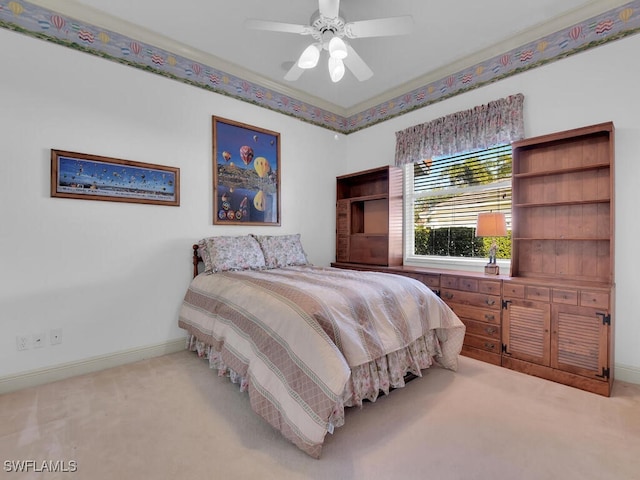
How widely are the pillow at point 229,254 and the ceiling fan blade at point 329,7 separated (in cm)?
208

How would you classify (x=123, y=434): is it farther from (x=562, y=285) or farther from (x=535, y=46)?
(x=535, y=46)

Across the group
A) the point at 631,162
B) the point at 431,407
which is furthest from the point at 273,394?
the point at 631,162

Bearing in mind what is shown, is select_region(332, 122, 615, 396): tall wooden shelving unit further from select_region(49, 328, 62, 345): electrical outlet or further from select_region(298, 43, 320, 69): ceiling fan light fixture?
select_region(49, 328, 62, 345): electrical outlet

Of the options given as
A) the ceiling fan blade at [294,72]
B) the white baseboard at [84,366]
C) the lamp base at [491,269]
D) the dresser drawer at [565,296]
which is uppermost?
the ceiling fan blade at [294,72]

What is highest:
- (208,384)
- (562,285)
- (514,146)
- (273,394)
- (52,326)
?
(514,146)

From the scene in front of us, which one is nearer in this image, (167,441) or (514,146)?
(167,441)

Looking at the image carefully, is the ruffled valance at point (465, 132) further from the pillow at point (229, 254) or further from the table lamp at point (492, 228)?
the pillow at point (229, 254)

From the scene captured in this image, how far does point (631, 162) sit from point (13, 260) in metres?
4.63

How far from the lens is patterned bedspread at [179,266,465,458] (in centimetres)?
156

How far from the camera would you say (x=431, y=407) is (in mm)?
2004

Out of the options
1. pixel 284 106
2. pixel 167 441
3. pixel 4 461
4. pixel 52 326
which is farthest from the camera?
pixel 284 106

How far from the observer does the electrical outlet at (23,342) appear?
2263 millimetres

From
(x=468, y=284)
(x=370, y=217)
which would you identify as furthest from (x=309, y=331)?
(x=370, y=217)

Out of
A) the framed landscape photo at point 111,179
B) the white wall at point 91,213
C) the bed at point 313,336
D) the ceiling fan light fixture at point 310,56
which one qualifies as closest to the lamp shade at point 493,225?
the bed at point 313,336
